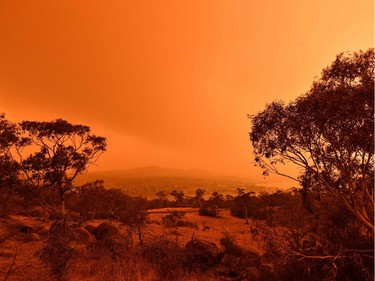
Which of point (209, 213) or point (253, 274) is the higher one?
point (253, 274)

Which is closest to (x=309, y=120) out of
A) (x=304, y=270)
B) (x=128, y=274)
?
(x=304, y=270)

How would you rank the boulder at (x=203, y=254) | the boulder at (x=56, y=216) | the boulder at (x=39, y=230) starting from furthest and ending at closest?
the boulder at (x=56, y=216) → the boulder at (x=39, y=230) → the boulder at (x=203, y=254)

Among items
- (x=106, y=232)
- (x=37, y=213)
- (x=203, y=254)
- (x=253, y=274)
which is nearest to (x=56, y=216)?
(x=37, y=213)

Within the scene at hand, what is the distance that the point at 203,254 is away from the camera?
13.4 metres

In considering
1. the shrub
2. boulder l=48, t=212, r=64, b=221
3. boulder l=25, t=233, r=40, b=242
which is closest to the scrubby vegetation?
boulder l=25, t=233, r=40, b=242

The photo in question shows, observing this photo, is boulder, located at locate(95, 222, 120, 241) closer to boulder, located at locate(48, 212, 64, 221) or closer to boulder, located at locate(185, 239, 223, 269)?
boulder, located at locate(48, 212, 64, 221)

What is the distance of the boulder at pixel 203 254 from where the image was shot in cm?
1299

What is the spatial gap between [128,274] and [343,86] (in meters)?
10.5

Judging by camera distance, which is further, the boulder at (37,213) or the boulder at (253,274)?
the boulder at (37,213)

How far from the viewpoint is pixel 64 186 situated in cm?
2469

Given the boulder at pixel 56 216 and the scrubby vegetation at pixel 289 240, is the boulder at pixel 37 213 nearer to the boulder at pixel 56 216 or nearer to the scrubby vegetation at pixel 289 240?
the boulder at pixel 56 216

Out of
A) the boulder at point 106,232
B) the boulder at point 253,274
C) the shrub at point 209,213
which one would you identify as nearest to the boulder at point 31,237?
the boulder at point 106,232

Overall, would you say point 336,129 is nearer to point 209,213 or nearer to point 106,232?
point 106,232

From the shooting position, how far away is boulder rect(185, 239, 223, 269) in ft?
42.6
